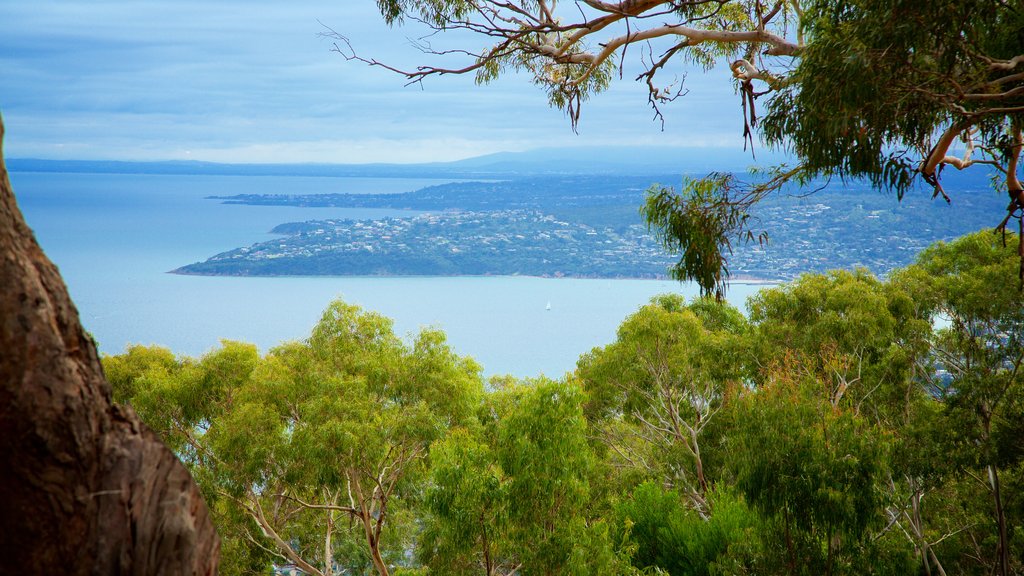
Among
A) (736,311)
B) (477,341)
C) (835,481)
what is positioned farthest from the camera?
(477,341)

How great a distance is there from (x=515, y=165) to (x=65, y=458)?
10541 cm

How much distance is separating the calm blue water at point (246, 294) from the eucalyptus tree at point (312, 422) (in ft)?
28.8

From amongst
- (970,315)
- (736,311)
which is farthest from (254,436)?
(736,311)

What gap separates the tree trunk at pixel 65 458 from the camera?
5.33 ft

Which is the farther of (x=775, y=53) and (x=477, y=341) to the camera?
(x=477, y=341)

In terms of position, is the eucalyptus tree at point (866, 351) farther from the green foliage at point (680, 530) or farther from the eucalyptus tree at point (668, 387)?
the green foliage at point (680, 530)

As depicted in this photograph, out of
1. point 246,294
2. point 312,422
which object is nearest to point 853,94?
point 312,422

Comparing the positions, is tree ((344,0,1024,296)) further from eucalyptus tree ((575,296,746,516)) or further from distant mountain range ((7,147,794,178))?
distant mountain range ((7,147,794,178))

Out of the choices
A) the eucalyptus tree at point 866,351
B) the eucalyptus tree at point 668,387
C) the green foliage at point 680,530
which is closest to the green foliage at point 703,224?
the eucalyptus tree at point 866,351

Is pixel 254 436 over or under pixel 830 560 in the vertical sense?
over

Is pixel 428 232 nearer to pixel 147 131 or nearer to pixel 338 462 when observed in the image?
pixel 147 131

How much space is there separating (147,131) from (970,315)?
72.7 metres

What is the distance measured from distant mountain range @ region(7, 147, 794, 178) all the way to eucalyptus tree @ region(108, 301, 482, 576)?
247ft

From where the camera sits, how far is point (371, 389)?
28.1 ft
